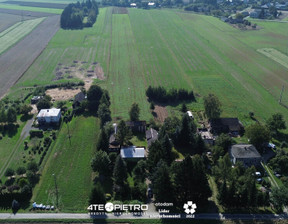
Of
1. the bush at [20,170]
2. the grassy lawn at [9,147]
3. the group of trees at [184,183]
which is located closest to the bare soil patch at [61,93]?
the grassy lawn at [9,147]

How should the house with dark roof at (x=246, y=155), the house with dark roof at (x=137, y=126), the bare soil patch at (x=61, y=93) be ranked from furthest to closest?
the bare soil patch at (x=61, y=93)
the house with dark roof at (x=137, y=126)
the house with dark roof at (x=246, y=155)

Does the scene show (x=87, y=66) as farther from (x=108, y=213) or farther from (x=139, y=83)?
(x=108, y=213)

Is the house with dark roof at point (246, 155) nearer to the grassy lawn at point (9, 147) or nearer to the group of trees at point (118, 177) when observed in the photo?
the group of trees at point (118, 177)

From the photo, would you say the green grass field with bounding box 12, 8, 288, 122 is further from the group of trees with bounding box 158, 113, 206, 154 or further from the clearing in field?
the group of trees with bounding box 158, 113, 206, 154

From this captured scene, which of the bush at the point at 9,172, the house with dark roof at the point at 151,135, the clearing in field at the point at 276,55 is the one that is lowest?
the bush at the point at 9,172

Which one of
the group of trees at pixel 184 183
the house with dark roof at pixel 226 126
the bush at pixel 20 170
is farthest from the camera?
the house with dark roof at pixel 226 126

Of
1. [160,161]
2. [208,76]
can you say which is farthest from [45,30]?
[160,161]
